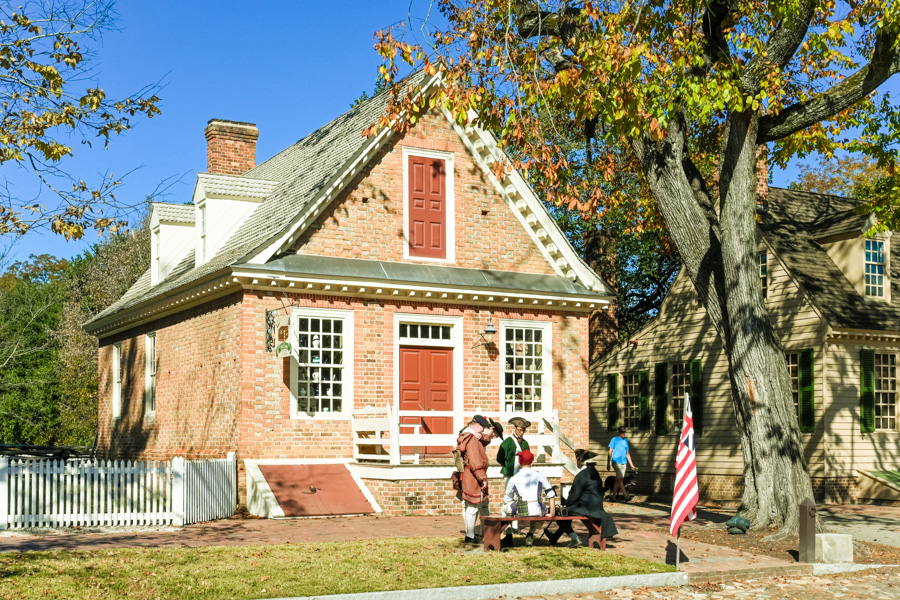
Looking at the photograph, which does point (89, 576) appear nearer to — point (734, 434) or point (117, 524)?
point (117, 524)

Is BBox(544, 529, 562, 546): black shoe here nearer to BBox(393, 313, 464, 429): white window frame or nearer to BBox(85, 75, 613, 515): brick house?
BBox(85, 75, 613, 515): brick house

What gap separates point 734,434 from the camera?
2491cm

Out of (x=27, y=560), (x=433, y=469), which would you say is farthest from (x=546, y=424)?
(x=27, y=560)

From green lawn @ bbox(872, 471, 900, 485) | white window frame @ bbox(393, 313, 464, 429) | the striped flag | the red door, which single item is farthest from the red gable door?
green lawn @ bbox(872, 471, 900, 485)

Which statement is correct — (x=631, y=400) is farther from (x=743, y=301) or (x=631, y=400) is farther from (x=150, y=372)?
(x=743, y=301)

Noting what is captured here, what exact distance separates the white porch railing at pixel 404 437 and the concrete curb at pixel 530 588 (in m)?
6.69

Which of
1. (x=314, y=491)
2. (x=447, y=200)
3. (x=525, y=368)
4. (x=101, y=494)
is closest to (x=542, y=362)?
(x=525, y=368)

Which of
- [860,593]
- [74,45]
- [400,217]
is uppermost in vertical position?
[74,45]

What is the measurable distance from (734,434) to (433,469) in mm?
10381

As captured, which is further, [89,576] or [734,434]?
[734,434]

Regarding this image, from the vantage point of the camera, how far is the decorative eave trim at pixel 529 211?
68.2 ft

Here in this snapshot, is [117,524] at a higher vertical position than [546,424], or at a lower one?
lower

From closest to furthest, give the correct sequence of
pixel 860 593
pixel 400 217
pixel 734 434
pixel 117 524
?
pixel 860 593 → pixel 117 524 → pixel 400 217 → pixel 734 434

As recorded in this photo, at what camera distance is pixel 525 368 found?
21.0 meters
